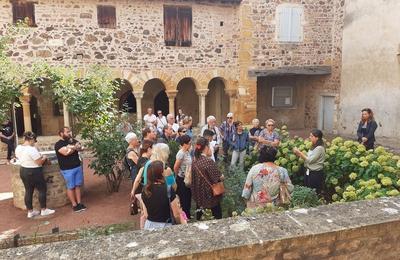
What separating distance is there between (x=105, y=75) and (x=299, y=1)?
374 inches

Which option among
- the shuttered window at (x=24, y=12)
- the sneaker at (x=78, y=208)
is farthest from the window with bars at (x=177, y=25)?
the sneaker at (x=78, y=208)

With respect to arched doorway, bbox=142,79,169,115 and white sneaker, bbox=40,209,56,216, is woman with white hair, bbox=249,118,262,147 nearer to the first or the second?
white sneaker, bbox=40,209,56,216

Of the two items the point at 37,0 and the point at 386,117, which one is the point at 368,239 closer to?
the point at 386,117

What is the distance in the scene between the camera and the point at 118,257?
199cm

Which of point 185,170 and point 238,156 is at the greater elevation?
point 185,170

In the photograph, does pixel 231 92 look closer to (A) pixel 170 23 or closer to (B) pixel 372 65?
(A) pixel 170 23

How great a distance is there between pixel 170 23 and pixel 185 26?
0.58 meters

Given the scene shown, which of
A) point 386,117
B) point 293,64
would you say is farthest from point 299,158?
point 293,64

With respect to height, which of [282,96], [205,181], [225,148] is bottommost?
[225,148]

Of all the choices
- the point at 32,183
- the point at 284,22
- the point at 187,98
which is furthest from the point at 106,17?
the point at 32,183

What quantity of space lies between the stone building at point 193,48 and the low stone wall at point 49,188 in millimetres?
5825

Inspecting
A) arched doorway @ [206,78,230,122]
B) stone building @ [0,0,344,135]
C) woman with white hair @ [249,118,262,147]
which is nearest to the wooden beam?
stone building @ [0,0,344,135]

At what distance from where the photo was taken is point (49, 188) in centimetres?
657

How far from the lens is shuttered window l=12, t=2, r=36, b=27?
11102mm
